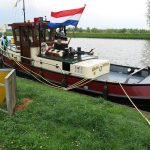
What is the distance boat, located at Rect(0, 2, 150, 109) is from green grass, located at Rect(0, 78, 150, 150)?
3.07 m

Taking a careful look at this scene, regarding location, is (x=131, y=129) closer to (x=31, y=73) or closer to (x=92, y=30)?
(x=31, y=73)

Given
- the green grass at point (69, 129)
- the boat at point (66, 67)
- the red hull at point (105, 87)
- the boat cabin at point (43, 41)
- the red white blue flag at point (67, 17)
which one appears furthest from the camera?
the boat cabin at point (43, 41)

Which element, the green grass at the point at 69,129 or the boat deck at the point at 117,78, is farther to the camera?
the boat deck at the point at 117,78

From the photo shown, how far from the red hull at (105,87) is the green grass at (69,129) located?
8.38 ft

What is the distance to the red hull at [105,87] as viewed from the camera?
10.9 metres

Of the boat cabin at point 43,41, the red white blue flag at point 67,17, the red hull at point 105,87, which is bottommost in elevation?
the red hull at point 105,87

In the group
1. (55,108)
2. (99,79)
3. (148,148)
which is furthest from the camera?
(99,79)

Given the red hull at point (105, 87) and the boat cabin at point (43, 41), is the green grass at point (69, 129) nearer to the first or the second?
the red hull at point (105, 87)

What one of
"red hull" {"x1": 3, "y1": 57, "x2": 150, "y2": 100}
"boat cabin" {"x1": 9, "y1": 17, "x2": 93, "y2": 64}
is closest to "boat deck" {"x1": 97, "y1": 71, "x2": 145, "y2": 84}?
"red hull" {"x1": 3, "y1": 57, "x2": 150, "y2": 100}

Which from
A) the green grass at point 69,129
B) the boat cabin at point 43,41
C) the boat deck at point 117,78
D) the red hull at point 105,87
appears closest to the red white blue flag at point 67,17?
the boat cabin at point 43,41

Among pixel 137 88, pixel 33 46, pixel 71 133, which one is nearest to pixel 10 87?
pixel 71 133

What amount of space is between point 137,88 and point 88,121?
14.5 ft

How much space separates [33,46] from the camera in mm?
14227

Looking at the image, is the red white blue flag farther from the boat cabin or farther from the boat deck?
the boat deck
